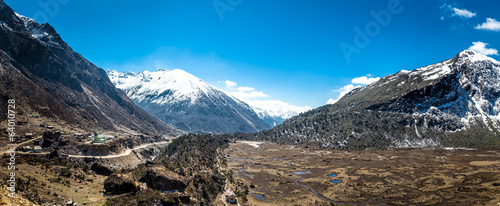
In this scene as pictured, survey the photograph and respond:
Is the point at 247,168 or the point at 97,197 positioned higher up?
the point at 97,197

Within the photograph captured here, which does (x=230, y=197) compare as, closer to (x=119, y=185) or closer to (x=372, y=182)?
(x=119, y=185)

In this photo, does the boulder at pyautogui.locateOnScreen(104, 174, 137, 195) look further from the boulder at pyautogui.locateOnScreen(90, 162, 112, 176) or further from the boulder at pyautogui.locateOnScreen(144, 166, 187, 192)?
the boulder at pyautogui.locateOnScreen(90, 162, 112, 176)

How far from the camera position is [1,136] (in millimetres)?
115562

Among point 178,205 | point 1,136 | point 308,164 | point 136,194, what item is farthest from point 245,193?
point 1,136

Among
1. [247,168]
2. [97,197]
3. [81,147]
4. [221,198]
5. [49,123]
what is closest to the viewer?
[97,197]

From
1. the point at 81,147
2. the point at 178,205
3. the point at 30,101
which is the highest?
the point at 30,101

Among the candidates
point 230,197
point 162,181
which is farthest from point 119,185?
point 230,197

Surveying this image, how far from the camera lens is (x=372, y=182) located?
4651 inches

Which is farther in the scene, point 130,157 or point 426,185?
point 130,157

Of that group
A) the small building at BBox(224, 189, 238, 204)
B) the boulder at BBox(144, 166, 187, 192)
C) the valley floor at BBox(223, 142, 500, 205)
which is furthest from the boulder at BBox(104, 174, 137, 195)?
the valley floor at BBox(223, 142, 500, 205)

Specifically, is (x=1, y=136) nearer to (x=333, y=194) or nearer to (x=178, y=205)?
(x=178, y=205)

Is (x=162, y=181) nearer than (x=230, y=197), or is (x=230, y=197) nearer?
(x=162, y=181)

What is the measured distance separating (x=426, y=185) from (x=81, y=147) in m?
175

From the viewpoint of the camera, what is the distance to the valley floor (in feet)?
303
